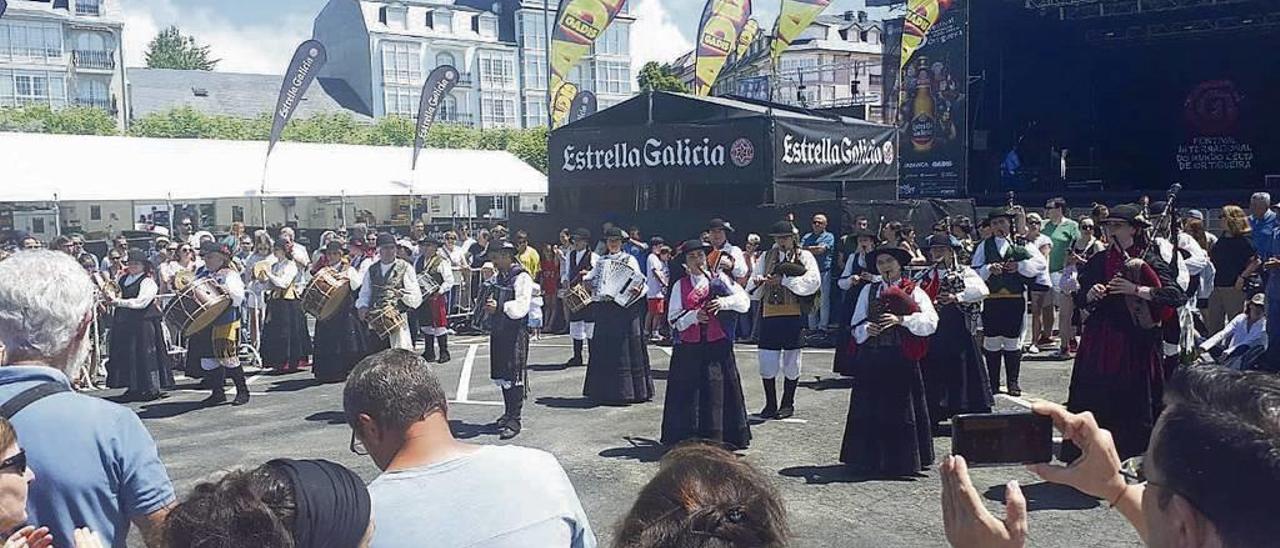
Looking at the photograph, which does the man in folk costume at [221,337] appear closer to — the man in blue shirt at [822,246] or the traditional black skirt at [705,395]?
the traditional black skirt at [705,395]

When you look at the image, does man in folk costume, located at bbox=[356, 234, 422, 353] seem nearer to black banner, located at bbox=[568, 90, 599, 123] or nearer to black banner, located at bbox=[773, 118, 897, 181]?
black banner, located at bbox=[773, 118, 897, 181]

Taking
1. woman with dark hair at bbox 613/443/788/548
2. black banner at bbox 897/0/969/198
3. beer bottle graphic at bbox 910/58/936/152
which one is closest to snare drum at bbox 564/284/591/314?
woman with dark hair at bbox 613/443/788/548

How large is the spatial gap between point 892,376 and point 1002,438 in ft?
17.9

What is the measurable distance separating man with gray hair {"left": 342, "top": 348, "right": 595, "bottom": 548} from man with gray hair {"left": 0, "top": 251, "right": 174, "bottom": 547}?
1.92 feet

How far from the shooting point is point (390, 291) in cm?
1121

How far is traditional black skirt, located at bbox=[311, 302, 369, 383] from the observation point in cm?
1258

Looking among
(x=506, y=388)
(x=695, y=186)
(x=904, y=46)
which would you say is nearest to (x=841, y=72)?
(x=904, y=46)

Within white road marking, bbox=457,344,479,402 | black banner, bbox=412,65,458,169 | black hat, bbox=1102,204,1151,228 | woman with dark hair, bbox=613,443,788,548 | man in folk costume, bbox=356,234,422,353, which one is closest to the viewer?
woman with dark hair, bbox=613,443,788,548

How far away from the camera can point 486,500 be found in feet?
8.93

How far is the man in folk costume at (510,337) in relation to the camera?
9422mm

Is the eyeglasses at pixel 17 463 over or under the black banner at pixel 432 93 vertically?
under

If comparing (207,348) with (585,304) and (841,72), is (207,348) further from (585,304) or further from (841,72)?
(841,72)

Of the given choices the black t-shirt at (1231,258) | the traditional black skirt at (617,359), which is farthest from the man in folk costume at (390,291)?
the black t-shirt at (1231,258)

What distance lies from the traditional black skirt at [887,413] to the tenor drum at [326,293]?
22.7 feet
